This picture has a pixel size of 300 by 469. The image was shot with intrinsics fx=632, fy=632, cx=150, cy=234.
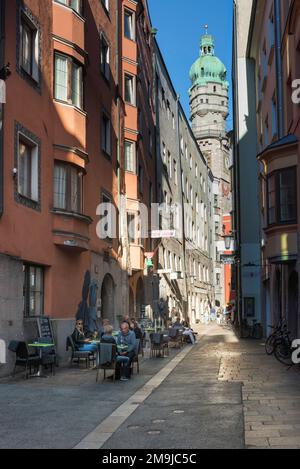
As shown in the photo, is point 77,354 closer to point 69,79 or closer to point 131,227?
point 69,79

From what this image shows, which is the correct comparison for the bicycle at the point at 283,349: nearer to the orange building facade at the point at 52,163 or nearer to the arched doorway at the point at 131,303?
the orange building facade at the point at 52,163

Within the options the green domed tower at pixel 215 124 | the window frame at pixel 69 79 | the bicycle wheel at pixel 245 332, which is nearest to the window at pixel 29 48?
the window frame at pixel 69 79

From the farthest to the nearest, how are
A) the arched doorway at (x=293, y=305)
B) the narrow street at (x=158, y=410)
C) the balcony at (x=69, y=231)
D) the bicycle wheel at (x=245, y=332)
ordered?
the bicycle wheel at (x=245, y=332) < the arched doorway at (x=293, y=305) < the balcony at (x=69, y=231) < the narrow street at (x=158, y=410)

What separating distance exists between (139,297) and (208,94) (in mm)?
75373

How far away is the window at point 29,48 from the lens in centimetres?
1681

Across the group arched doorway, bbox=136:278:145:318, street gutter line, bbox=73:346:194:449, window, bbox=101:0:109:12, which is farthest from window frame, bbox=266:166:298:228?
arched doorway, bbox=136:278:145:318

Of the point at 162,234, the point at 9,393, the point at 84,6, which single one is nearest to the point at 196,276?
the point at 162,234

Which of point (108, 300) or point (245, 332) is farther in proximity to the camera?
point (245, 332)

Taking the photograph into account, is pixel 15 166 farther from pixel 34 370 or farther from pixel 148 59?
pixel 148 59

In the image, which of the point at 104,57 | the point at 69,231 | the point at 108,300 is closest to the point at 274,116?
the point at 104,57

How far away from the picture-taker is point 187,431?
27.8 feet

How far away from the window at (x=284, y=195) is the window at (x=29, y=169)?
7920 millimetres

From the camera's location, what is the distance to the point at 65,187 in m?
19.1

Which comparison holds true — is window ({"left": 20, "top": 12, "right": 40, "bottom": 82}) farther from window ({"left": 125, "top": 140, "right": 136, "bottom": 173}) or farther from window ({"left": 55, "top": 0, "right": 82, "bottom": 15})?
window ({"left": 125, "top": 140, "right": 136, "bottom": 173})
